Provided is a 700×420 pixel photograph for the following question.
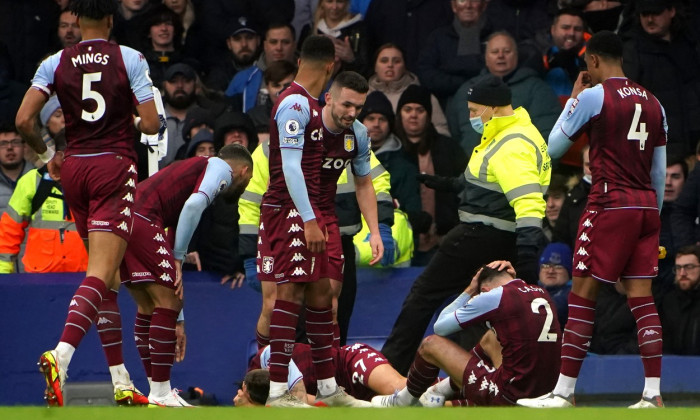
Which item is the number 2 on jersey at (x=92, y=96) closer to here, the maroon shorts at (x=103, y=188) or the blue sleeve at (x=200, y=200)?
the maroon shorts at (x=103, y=188)

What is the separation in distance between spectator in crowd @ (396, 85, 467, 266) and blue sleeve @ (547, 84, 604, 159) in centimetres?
408

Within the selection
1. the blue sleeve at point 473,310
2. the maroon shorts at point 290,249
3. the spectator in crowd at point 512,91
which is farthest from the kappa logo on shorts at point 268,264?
the spectator in crowd at point 512,91

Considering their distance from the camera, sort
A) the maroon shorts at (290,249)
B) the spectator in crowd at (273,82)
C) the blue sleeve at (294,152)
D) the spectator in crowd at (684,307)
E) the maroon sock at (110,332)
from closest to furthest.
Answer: the blue sleeve at (294,152), the maroon shorts at (290,249), the maroon sock at (110,332), the spectator in crowd at (684,307), the spectator in crowd at (273,82)

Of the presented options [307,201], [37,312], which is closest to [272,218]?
[307,201]

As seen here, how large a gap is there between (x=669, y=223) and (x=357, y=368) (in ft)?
11.1

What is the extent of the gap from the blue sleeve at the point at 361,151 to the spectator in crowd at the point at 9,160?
14.4ft

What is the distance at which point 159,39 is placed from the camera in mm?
14477

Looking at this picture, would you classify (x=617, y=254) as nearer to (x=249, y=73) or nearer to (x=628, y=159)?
(x=628, y=159)

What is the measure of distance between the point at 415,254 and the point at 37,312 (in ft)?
10.9

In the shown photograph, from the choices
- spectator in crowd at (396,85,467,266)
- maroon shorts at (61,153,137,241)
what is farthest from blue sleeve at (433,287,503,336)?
spectator in crowd at (396,85,467,266)

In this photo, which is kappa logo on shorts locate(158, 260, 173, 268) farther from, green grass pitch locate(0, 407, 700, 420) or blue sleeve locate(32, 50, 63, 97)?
green grass pitch locate(0, 407, 700, 420)

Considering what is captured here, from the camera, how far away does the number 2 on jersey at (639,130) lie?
916cm

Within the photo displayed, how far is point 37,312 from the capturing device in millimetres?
12781

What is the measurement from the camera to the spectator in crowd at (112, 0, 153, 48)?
1452 cm
